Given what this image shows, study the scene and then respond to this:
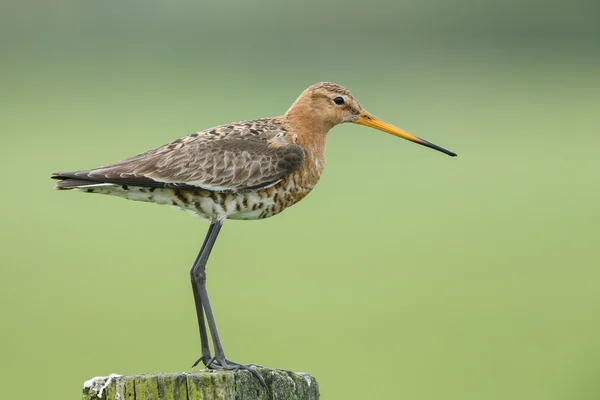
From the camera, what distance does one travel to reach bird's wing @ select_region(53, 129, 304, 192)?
8.17 meters

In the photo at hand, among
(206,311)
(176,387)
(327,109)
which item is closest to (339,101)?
(327,109)

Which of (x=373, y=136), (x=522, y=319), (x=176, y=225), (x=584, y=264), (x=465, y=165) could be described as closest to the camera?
(x=522, y=319)

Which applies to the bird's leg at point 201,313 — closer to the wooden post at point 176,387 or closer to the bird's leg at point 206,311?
the bird's leg at point 206,311

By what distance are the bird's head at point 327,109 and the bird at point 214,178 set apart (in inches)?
11.8

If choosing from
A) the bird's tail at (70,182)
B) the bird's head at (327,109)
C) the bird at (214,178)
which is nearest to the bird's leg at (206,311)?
the bird at (214,178)

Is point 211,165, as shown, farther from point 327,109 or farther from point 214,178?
point 327,109

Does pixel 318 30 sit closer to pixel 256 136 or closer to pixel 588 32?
pixel 588 32

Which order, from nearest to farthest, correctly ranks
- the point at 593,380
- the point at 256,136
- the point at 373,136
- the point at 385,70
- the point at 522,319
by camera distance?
the point at 256,136
the point at 593,380
the point at 522,319
the point at 373,136
the point at 385,70

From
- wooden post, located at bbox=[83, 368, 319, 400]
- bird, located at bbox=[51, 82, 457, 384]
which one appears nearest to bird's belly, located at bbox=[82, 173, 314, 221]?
bird, located at bbox=[51, 82, 457, 384]

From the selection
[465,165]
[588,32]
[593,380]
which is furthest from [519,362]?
[588,32]

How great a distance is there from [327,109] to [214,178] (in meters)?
1.38

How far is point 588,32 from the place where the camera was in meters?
38.2

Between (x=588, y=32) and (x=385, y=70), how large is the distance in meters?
8.33

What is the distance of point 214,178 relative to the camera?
8383mm
